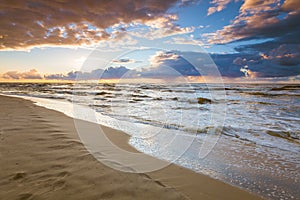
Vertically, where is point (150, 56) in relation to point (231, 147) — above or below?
above

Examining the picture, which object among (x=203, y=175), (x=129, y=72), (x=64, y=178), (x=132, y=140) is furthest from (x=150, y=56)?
(x=64, y=178)

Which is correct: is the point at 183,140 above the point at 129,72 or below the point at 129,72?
below

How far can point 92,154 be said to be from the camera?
3879 millimetres

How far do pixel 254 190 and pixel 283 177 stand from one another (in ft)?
3.00

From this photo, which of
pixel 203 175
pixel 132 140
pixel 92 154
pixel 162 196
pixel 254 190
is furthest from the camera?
pixel 132 140

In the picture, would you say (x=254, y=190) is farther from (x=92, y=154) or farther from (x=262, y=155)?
(x=92, y=154)

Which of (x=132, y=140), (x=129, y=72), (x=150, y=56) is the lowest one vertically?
(x=132, y=140)

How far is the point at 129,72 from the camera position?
648cm

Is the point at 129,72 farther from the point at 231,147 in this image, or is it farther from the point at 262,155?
the point at 262,155

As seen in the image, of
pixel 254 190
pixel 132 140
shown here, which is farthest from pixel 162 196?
pixel 132 140

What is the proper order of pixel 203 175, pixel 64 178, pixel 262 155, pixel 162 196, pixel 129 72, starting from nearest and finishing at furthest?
pixel 162 196 < pixel 64 178 < pixel 203 175 < pixel 262 155 < pixel 129 72

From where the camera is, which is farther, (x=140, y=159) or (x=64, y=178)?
(x=140, y=159)

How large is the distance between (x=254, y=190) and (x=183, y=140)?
2.94 meters

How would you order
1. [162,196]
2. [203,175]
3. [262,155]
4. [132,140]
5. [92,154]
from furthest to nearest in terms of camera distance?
[132,140] < [262,155] < [92,154] < [203,175] < [162,196]
